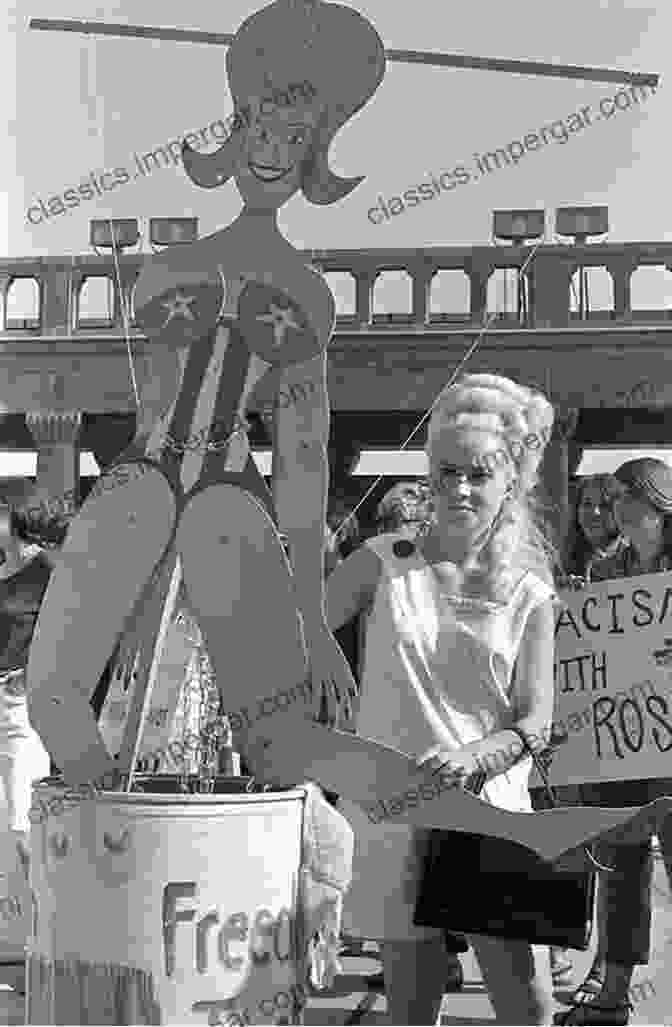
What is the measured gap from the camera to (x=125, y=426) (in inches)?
367

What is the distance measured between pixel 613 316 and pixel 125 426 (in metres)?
3.47

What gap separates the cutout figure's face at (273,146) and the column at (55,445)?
20.0 feet

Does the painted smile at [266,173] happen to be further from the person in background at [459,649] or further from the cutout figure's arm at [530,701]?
the cutout figure's arm at [530,701]

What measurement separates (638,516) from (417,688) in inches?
48.3

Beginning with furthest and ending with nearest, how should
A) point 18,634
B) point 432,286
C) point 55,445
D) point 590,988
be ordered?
1. point 55,445
2. point 432,286
3. point 18,634
4. point 590,988

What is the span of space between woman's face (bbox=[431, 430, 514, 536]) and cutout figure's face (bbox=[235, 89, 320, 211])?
0.45 metres

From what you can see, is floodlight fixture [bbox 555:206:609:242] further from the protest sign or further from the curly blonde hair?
the curly blonde hair

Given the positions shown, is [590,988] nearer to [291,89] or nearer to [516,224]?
[291,89]

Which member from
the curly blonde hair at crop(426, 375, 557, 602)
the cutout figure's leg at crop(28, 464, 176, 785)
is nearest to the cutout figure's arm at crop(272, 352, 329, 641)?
the cutout figure's leg at crop(28, 464, 176, 785)

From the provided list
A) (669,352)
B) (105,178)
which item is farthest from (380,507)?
(669,352)

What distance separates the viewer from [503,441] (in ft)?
6.84

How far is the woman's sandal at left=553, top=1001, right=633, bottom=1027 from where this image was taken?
9.82 ft

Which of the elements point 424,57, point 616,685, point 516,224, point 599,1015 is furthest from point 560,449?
point 424,57

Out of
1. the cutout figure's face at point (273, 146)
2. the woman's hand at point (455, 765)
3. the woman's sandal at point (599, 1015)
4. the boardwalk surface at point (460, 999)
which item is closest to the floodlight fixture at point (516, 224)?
the boardwalk surface at point (460, 999)
